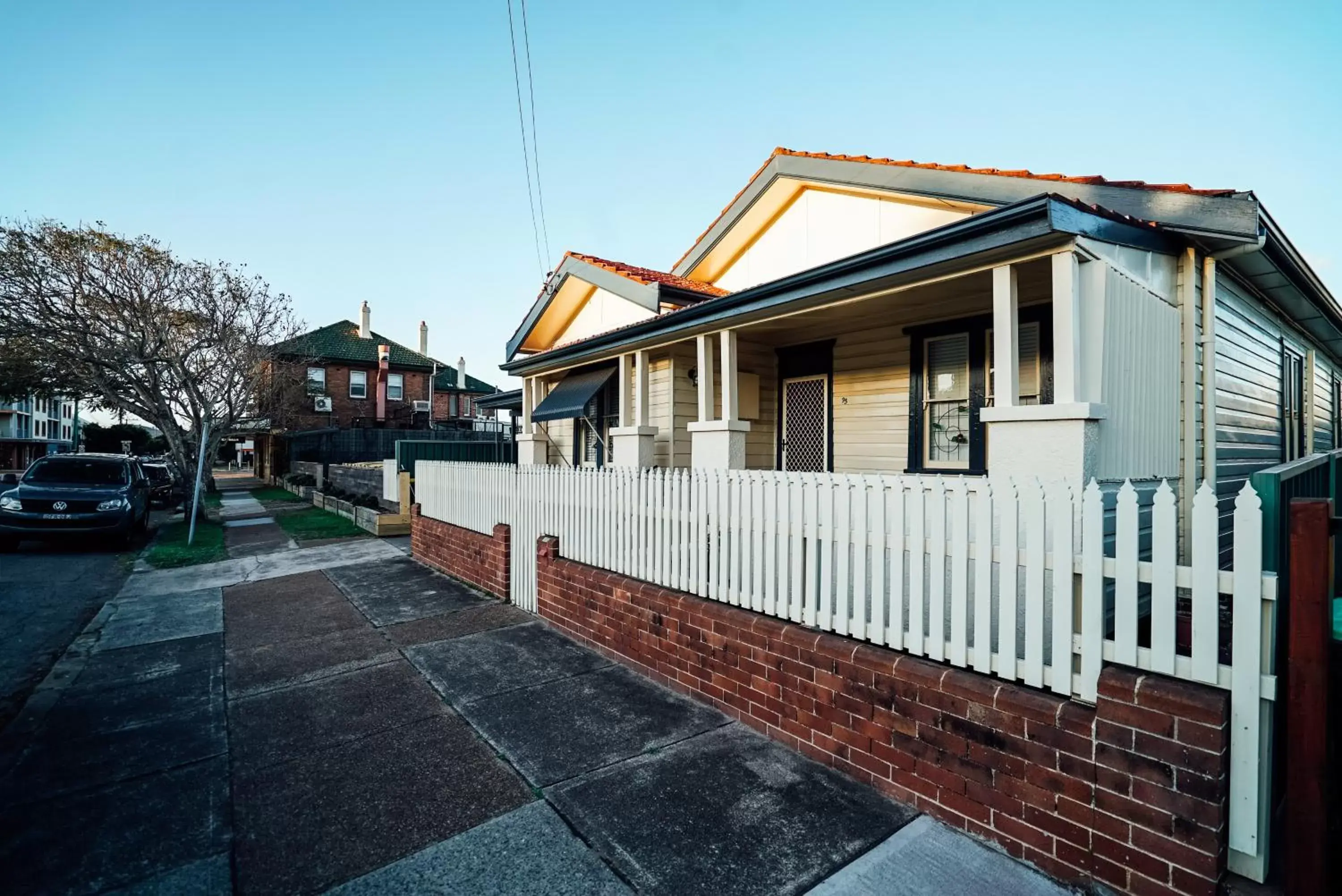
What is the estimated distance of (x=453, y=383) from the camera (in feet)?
131

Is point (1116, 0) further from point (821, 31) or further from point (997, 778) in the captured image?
point (997, 778)

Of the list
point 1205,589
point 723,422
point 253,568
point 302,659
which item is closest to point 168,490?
point 253,568

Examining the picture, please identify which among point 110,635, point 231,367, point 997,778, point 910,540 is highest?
point 231,367

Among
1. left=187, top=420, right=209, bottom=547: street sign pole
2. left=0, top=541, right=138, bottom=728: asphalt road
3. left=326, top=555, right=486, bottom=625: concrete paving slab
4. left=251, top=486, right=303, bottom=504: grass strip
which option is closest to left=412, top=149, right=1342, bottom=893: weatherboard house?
left=326, top=555, right=486, bottom=625: concrete paving slab

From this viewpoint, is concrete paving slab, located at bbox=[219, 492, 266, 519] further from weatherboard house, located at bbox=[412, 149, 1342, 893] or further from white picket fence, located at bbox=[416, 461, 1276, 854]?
→ white picket fence, located at bbox=[416, 461, 1276, 854]

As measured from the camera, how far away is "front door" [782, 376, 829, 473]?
315 inches

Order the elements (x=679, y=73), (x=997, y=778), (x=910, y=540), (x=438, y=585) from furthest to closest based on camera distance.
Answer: (x=679, y=73), (x=438, y=585), (x=910, y=540), (x=997, y=778)

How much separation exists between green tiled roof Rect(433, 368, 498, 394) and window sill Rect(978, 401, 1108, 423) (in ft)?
119

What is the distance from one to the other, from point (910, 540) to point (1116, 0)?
792cm

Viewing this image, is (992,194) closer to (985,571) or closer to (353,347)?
(985,571)

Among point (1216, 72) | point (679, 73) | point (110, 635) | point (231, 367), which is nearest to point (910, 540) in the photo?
point (110, 635)

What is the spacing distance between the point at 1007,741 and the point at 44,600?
10391 mm

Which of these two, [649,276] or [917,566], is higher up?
[649,276]

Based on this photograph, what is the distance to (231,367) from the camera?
18.9 metres
